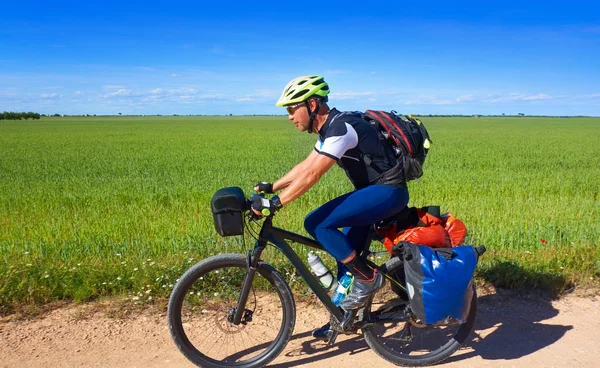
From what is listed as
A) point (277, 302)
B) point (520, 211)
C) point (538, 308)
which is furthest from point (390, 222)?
point (520, 211)

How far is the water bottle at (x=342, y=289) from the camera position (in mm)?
3656

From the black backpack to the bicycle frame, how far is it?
34.8 inches

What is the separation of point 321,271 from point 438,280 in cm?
85

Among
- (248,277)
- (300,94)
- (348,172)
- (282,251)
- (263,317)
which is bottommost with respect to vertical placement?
(263,317)

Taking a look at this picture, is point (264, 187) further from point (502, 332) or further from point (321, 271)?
point (502, 332)

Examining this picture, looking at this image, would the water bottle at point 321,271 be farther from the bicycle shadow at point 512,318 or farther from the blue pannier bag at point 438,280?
the bicycle shadow at point 512,318

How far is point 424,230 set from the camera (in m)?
3.54

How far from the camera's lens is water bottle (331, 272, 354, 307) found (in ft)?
12.0

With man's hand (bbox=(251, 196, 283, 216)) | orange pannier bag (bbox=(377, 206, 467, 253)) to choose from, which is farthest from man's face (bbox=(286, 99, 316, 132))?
orange pannier bag (bbox=(377, 206, 467, 253))

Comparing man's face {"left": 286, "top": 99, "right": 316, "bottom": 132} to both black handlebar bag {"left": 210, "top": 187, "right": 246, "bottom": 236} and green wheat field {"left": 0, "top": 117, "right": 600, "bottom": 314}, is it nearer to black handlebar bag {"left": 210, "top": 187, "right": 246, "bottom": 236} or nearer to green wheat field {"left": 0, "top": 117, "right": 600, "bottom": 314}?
black handlebar bag {"left": 210, "top": 187, "right": 246, "bottom": 236}

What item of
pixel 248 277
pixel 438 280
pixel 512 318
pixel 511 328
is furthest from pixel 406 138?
pixel 512 318

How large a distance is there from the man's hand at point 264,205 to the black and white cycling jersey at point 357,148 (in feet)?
1.46

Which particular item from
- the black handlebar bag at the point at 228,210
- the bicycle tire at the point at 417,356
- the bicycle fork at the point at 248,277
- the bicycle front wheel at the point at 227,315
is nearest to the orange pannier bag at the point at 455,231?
the bicycle tire at the point at 417,356

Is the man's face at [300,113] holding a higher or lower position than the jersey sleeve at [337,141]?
higher
